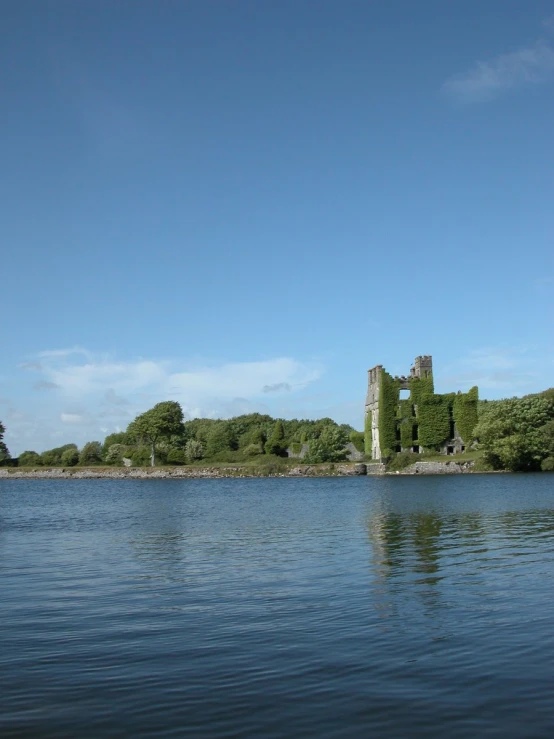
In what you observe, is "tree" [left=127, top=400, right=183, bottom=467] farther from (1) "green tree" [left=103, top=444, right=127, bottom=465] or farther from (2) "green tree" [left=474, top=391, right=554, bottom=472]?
(2) "green tree" [left=474, top=391, right=554, bottom=472]

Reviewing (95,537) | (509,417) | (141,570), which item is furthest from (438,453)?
(141,570)

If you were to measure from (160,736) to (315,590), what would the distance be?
25.9 feet

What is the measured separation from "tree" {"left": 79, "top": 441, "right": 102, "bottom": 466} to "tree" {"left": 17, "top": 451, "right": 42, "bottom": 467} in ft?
25.4

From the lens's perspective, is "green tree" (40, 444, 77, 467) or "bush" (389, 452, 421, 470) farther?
"green tree" (40, 444, 77, 467)

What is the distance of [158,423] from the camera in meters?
113

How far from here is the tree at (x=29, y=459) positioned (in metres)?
128

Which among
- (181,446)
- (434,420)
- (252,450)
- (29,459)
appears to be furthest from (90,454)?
(434,420)

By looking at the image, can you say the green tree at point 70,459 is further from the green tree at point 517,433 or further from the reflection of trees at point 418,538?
the reflection of trees at point 418,538

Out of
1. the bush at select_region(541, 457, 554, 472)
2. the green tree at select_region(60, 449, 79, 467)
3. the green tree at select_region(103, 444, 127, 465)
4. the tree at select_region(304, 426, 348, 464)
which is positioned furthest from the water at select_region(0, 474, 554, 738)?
the green tree at select_region(103, 444, 127, 465)

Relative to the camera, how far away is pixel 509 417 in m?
76.7

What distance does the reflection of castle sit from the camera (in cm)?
9488

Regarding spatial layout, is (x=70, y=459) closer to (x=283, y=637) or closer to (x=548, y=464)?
(x=548, y=464)

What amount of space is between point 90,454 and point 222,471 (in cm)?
3916

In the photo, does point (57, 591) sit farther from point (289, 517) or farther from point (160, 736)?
point (289, 517)
